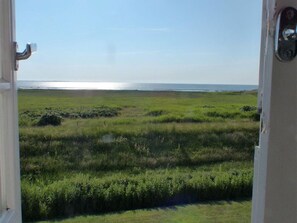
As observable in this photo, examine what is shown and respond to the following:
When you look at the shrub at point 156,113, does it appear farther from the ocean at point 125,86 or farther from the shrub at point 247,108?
the shrub at point 247,108

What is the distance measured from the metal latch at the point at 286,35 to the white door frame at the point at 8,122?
2.00 feet

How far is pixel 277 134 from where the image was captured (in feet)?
1.77

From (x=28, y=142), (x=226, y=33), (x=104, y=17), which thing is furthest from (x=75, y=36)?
(x=226, y=33)

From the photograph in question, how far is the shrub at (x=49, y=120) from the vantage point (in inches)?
41.7

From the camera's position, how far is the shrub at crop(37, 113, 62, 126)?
1.06 meters

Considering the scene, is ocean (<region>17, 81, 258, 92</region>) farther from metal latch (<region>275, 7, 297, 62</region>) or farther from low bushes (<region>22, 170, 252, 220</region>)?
metal latch (<region>275, 7, 297, 62</region>)

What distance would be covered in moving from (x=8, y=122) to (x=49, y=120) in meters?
0.32

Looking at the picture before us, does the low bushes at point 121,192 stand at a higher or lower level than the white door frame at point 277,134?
lower

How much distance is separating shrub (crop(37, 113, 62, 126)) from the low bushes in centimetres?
22

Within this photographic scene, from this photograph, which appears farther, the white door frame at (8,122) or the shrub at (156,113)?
the shrub at (156,113)

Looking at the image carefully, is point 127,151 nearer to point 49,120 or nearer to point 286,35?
point 49,120

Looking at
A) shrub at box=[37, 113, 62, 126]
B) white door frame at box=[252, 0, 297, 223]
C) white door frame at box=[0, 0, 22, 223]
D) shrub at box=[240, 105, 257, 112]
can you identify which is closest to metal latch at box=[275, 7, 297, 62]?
white door frame at box=[252, 0, 297, 223]

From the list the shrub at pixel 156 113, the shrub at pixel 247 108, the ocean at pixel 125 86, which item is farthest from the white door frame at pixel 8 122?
the shrub at pixel 247 108

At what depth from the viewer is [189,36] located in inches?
45.4
